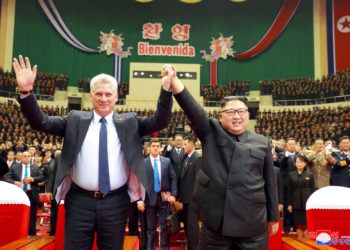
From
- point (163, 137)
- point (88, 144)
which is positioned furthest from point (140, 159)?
point (163, 137)

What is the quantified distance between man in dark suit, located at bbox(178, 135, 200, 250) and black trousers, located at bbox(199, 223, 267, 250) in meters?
2.27

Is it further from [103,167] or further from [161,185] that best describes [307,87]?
[103,167]

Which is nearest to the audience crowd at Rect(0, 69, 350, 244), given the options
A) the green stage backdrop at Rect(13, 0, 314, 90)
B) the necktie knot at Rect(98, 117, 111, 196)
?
the green stage backdrop at Rect(13, 0, 314, 90)

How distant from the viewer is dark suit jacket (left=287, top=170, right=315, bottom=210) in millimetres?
5699

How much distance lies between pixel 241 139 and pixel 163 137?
14580 millimetres

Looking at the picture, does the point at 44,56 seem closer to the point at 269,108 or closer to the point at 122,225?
the point at 269,108

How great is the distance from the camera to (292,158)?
6.20 meters

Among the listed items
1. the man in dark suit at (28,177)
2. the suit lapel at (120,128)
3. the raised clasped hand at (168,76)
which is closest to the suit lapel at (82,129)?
the suit lapel at (120,128)

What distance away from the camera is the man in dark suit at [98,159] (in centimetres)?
206

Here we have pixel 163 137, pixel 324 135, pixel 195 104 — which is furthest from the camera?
pixel 163 137

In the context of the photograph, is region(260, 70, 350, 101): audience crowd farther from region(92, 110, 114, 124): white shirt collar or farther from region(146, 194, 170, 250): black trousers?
region(92, 110, 114, 124): white shirt collar

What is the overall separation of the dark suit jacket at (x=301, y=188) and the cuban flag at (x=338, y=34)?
Answer: 16168 mm

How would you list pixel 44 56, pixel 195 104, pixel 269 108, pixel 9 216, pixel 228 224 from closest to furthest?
pixel 228 224 → pixel 195 104 → pixel 9 216 → pixel 269 108 → pixel 44 56

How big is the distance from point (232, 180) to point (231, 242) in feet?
1.08
